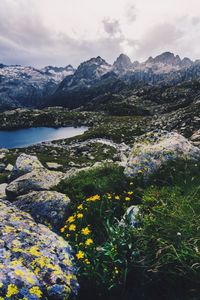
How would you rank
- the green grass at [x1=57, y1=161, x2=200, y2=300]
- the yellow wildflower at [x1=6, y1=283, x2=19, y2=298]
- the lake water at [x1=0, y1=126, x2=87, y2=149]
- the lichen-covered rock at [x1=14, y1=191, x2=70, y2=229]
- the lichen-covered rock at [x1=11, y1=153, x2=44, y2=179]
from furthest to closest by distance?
the lake water at [x1=0, y1=126, x2=87, y2=149] < the lichen-covered rock at [x1=11, y1=153, x2=44, y2=179] < the lichen-covered rock at [x1=14, y1=191, x2=70, y2=229] < the green grass at [x1=57, y1=161, x2=200, y2=300] < the yellow wildflower at [x1=6, y1=283, x2=19, y2=298]

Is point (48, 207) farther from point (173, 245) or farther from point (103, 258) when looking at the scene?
point (173, 245)

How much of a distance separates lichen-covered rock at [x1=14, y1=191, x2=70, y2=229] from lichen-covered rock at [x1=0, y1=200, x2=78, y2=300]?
1.69 m

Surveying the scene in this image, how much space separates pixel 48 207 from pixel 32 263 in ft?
11.6

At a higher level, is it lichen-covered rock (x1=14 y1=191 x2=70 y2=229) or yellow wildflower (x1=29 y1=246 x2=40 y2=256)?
yellow wildflower (x1=29 y1=246 x2=40 y2=256)

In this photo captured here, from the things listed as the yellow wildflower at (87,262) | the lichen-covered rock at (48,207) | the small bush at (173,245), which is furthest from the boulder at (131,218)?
the lichen-covered rock at (48,207)

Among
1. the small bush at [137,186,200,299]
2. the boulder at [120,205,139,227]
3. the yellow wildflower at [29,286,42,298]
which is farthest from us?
the boulder at [120,205,139,227]

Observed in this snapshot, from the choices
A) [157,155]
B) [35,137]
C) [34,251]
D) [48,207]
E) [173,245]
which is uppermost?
[157,155]

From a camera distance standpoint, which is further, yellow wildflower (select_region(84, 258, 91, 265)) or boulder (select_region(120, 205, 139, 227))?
boulder (select_region(120, 205, 139, 227))

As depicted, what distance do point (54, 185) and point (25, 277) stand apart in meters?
6.52

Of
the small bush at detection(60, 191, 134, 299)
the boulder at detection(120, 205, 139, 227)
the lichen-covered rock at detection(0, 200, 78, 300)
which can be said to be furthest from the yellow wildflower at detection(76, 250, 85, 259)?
the boulder at detection(120, 205, 139, 227)

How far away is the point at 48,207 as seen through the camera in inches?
363

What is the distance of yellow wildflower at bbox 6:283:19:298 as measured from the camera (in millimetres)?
4820

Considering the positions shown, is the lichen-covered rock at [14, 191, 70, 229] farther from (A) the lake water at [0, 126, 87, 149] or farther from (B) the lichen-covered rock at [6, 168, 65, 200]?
(A) the lake water at [0, 126, 87, 149]

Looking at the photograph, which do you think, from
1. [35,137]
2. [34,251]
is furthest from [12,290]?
[35,137]
